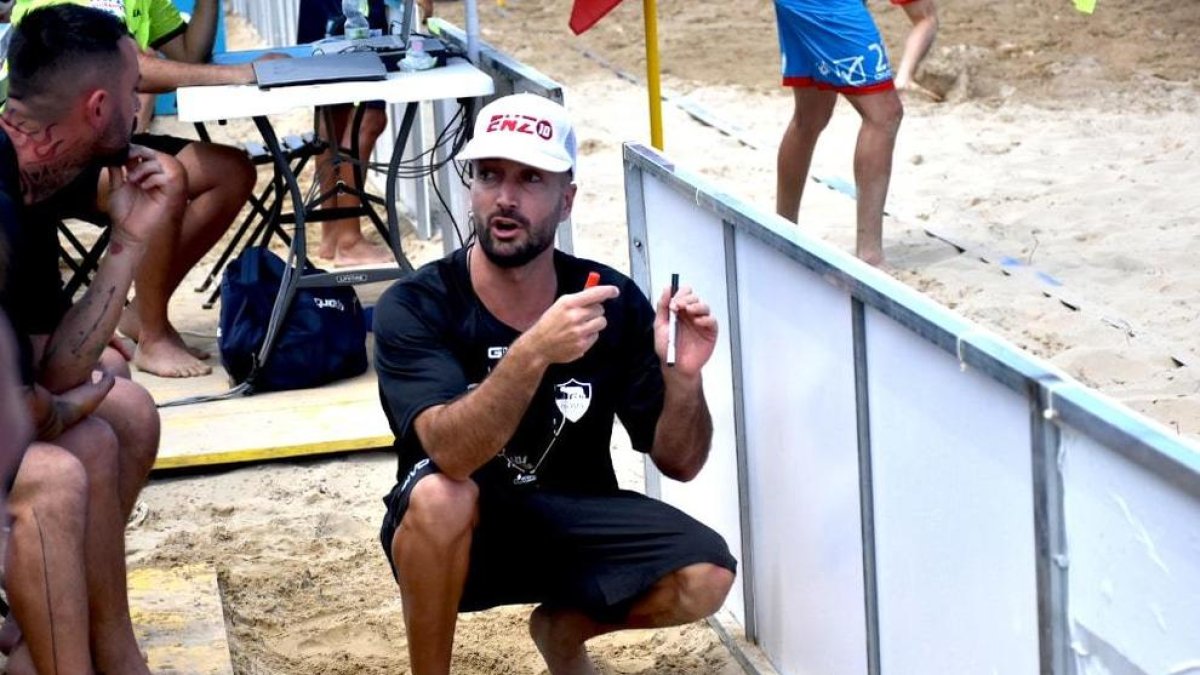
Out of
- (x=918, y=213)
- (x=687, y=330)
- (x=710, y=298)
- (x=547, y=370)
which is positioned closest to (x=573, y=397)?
(x=547, y=370)

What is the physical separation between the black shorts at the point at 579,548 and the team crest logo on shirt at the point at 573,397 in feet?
0.60

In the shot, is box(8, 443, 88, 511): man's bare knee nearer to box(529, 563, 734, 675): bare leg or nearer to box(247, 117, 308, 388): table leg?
box(529, 563, 734, 675): bare leg

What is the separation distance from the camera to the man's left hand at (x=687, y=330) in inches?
138

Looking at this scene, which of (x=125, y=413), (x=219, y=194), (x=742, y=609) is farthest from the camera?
(x=219, y=194)

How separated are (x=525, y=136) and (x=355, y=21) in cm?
318

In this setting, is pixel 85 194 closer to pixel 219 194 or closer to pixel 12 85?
pixel 219 194

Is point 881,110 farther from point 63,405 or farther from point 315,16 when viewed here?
point 63,405

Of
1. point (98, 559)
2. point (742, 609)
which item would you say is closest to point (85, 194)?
point (98, 559)

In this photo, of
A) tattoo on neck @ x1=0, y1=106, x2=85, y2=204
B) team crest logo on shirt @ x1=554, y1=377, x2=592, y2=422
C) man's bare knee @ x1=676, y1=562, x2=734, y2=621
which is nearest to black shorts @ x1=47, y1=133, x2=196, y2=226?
tattoo on neck @ x1=0, y1=106, x2=85, y2=204

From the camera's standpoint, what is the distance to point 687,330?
358 cm

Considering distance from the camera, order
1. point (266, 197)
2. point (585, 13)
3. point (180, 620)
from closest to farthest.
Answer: point (180, 620)
point (585, 13)
point (266, 197)

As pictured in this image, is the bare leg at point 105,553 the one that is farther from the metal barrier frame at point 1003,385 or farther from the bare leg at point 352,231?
the bare leg at point 352,231

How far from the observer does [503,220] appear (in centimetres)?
360

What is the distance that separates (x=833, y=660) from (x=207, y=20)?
384 cm
